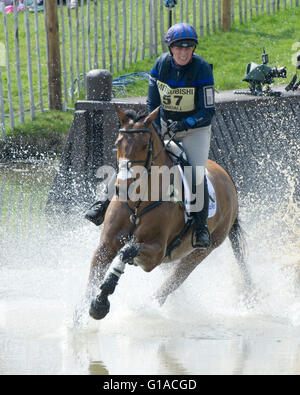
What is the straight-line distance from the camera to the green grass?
13398 millimetres

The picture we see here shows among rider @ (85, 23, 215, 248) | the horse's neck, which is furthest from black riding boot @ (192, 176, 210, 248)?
the horse's neck

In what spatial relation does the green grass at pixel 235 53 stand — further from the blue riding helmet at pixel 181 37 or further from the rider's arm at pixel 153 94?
the blue riding helmet at pixel 181 37

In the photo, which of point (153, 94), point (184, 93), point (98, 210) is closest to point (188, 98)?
point (184, 93)

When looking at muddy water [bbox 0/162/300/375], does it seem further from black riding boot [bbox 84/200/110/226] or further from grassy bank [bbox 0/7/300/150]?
grassy bank [bbox 0/7/300/150]

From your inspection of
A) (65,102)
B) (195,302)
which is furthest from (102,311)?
(65,102)

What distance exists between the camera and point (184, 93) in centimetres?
672

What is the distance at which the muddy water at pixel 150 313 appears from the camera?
224 inches

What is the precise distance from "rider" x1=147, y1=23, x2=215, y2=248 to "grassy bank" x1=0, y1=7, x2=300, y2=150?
6287 millimetres

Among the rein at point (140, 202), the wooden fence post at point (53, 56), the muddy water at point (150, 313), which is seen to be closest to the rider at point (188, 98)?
the rein at point (140, 202)

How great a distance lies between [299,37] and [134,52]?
169 inches

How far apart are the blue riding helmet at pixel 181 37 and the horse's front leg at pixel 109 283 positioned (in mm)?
1684

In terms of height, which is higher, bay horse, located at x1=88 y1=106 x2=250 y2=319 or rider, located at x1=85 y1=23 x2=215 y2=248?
rider, located at x1=85 y1=23 x2=215 y2=248

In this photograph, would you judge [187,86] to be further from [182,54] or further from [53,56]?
[53,56]

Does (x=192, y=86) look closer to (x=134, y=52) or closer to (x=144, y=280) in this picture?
(x=144, y=280)
